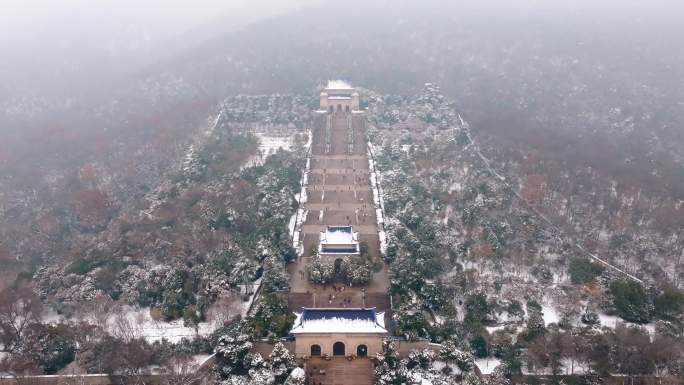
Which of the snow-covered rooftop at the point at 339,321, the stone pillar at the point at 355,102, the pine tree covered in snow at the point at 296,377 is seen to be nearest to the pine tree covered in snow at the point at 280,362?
the pine tree covered in snow at the point at 296,377

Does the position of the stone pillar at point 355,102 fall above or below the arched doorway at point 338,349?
above

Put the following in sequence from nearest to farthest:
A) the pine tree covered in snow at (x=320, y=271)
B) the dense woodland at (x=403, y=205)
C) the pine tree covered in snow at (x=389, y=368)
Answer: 1. the pine tree covered in snow at (x=389, y=368)
2. the dense woodland at (x=403, y=205)
3. the pine tree covered in snow at (x=320, y=271)

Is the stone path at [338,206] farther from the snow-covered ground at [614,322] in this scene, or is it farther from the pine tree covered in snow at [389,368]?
the snow-covered ground at [614,322]

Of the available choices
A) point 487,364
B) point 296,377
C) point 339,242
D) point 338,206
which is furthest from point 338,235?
point 487,364

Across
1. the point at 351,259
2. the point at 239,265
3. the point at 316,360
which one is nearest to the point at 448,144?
the point at 351,259

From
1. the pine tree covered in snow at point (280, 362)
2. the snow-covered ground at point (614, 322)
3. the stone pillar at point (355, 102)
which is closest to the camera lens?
the pine tree covered in snow at point (280, 362)

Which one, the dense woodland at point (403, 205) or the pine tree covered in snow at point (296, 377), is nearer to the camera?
the pine tree covered in snow at point (296, 377)

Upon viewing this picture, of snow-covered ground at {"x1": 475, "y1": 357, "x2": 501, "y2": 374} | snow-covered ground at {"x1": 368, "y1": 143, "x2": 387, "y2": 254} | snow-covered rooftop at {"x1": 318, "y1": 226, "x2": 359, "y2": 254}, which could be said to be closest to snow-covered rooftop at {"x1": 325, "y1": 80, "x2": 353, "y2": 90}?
snow-covered ground at {"x1": 368, "y1": 143, "x2": 387, "y2": 254}

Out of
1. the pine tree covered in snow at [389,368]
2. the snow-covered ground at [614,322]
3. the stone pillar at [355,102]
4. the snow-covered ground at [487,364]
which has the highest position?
the stone pillar at [355,102]
